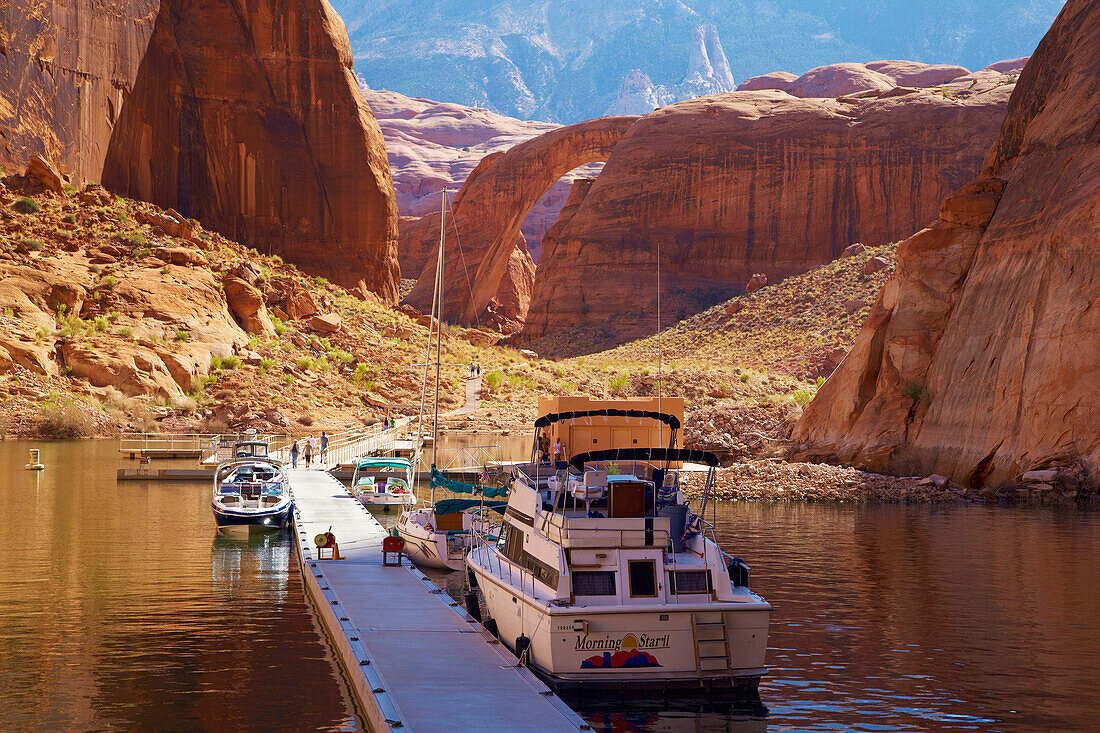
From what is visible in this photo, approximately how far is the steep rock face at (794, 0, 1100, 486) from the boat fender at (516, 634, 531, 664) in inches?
1024

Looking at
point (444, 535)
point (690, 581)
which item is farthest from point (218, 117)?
point (690, 581)

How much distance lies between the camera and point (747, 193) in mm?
100250

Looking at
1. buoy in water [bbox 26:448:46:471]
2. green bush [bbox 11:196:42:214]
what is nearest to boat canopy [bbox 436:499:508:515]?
buoy in water [bbox 26:448:46:471]

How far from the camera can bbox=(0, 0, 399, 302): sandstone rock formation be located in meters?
68.9

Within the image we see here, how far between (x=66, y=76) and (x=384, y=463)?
44.0 meters

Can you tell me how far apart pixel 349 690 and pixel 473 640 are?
88.9 inches

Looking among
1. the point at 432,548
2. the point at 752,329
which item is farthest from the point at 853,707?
the point at 752,329

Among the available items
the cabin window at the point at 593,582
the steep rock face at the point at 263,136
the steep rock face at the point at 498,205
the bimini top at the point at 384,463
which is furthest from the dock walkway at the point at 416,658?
the steep rock face at the point at 498,205

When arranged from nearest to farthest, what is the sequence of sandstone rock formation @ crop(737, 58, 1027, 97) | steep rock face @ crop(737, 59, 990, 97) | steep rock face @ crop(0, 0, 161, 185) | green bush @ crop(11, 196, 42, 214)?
green bush @ crop(11, 196, 42, 214), steep rock face @ crop(0, 0, 161, 185), sandstone rock formation @ crop(737, 58, 1027, 97), steep rock face @ crop(737, 59, 990, 97)

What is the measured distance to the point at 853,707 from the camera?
50.6 feet

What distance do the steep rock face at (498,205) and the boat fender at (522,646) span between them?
3743 inches

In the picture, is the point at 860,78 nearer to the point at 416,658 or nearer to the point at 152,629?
the point at 152,629

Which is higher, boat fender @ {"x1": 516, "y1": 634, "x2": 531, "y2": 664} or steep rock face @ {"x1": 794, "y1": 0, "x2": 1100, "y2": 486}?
steep rock face @ {"x1": 794, "y1": 0, "x2": 1100, "y2": 486}

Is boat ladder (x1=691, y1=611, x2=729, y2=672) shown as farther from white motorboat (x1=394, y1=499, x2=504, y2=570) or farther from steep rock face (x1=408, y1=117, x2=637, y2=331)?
steep rock face (x1=408, y1=117, x2=637, y2=331)
